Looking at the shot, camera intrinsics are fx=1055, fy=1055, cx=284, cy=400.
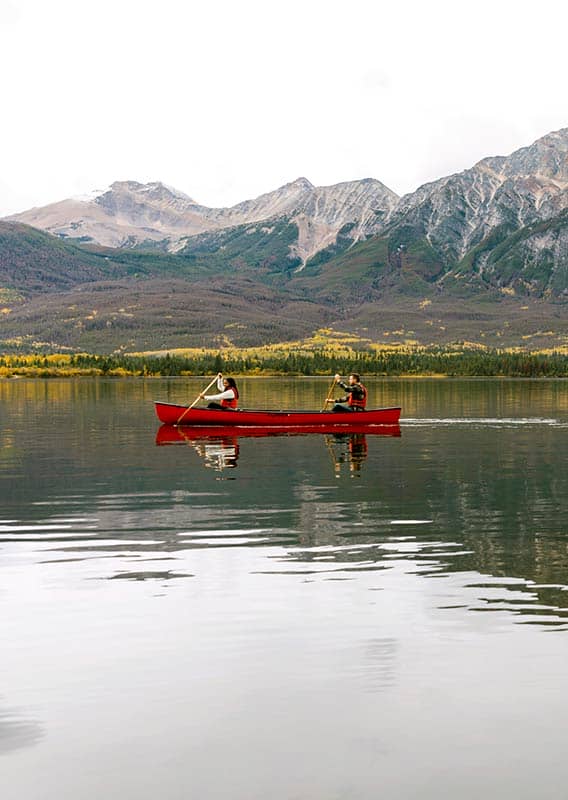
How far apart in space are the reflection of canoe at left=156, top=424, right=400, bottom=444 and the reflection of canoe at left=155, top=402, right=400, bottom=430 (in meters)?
0.47

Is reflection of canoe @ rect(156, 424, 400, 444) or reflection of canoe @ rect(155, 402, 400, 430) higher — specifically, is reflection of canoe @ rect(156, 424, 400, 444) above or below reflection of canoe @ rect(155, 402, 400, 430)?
below

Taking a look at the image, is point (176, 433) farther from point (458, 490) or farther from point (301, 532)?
point (301, 532)

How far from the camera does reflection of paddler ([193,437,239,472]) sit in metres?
61.3

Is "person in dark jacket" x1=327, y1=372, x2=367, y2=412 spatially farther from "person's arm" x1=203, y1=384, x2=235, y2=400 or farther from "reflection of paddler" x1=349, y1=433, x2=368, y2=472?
"person's arm" x1=203, y1=384, x2=235, y2=400

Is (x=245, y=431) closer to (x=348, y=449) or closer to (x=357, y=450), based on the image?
(x=348, y=449)

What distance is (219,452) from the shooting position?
230 feet

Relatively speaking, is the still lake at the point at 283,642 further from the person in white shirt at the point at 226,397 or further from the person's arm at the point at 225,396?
the person in white shirt at the point at 226,397

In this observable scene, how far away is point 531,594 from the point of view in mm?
25859

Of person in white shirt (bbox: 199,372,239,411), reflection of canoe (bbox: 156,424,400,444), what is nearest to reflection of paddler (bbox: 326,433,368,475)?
reflection of canoe (bbox: 156,424,400,444)

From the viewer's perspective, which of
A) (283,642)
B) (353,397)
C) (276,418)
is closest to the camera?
(283,642)

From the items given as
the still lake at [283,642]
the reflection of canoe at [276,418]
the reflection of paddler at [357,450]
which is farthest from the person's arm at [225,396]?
the still lake at [283,642]

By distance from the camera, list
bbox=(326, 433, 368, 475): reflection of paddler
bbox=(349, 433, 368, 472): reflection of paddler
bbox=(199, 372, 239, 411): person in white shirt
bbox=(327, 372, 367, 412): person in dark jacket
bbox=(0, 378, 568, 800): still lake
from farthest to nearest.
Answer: bbox=(327, 372, 367, 412): person in dark jacket
bbox=(199, 372, 239, 411): person in white shirt
bbox=(326, 433, 368, 475): reflection of paddler
bbox=(349, 433, 368, 472): reflection of paddler
bbox=(0, 378, 568, 800): still lake

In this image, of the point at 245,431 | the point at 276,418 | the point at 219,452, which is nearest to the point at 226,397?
the point at 276,418

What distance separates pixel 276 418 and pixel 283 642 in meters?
62.3
